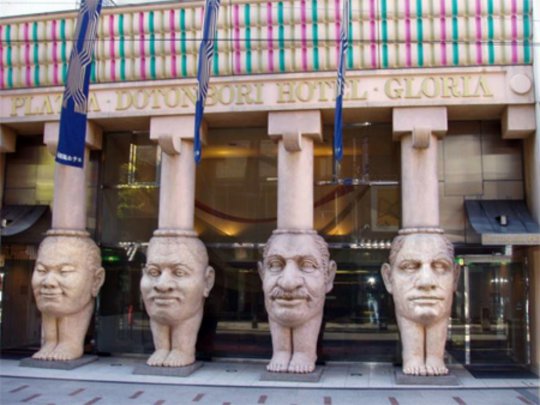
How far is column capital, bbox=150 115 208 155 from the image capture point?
487 inches

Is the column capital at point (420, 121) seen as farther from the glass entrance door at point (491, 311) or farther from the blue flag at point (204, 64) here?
the blue flag at point (204, 64)

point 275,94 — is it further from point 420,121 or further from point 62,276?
point 62,276

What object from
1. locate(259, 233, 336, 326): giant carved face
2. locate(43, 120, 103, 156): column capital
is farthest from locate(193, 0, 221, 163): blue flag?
locate(43, 120, 103, 156): column capital

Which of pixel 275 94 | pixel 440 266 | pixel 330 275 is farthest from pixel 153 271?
pixel 440 266

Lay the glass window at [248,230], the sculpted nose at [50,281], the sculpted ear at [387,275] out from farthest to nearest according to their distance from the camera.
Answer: the glass window at [248,230], the sculpted nose at [50,281], the sculpted ear at [387,275]

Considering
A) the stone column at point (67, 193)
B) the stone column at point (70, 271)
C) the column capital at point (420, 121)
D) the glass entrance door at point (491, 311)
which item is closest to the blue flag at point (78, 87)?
the stone column at point (67, 193)

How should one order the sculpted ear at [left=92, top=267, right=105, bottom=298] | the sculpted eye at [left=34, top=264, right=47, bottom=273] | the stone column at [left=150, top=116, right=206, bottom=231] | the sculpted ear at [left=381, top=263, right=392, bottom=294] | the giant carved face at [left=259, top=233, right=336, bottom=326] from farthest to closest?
the sculpted ear at [left=92, top=267, right=105, bottom=298]
the stone column at [left=150, top=116, right=206, bottom=231]
the sculpted eye at [left=34, top=264, right=47, bottom=273]
the sculpted ear at [left=381, top=263, right=392, bottom=294]
the giant carved face at [left=259, top=233, right=336, bottom=326]

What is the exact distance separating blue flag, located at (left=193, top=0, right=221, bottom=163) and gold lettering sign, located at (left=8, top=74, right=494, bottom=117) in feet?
5.17

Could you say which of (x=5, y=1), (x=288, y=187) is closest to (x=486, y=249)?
(x=288, y=187)

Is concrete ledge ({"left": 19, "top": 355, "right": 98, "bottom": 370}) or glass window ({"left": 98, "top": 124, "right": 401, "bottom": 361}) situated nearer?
concrete ledge ({"left": 19, "top": 355, "right": 98, "bottom": 370})

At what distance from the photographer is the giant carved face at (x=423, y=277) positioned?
10.8m

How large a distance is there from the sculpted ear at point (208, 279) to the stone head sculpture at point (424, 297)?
400cm

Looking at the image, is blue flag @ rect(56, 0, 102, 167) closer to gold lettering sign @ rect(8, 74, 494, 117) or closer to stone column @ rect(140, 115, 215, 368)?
gold lettering sign @ rect(8, 74, 494, 117)

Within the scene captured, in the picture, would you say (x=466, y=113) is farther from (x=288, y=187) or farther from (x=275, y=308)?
(x=275, y=308)
